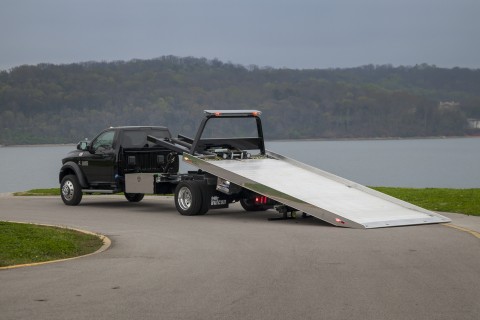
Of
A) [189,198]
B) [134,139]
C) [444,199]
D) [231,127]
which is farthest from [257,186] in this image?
[231,127]

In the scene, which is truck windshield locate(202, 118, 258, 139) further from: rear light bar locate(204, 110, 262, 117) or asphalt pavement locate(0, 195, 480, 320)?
asphalt pavement locate(0, 195, 480, 320)

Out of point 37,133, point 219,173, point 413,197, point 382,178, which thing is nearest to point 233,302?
point 219,173

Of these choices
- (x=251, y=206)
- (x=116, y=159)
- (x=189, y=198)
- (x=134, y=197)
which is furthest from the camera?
(x=134, y=197)

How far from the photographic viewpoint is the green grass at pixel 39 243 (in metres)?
14.1

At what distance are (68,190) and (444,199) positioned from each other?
9.66m

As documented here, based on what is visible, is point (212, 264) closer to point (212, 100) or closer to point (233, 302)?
point (233, 302)

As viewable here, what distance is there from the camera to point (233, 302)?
10477mm

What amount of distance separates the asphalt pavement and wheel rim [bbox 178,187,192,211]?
2.11 metres

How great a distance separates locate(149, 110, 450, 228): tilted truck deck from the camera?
18.6 metres

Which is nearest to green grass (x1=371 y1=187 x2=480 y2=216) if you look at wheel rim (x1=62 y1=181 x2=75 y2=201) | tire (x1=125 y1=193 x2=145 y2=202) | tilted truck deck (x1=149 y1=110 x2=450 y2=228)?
tilted truck deck (x1=149 y1=110 x2=450 y2=228)

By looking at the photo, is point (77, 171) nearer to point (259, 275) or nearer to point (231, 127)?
point (259, 275)

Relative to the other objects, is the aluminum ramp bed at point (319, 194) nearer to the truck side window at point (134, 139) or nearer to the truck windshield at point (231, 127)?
the truck side window at point (134, 139)

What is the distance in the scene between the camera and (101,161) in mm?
24359

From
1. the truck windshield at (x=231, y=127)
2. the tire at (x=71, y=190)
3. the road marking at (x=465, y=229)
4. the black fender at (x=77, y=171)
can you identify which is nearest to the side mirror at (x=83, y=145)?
the black fender at (x=77, y=171)
